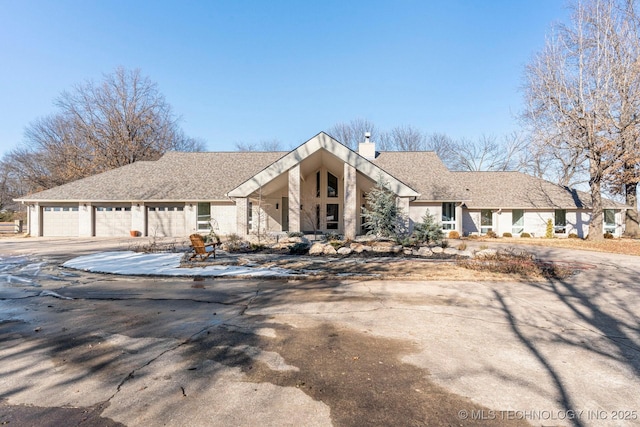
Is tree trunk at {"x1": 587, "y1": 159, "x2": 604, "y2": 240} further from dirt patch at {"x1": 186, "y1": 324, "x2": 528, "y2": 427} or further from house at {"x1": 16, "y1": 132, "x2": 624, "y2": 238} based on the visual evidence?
dirt patch at {"x1": 186, "y1": 324, "x2": 528, "y2": 427}

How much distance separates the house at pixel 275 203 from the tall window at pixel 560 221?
77 mm

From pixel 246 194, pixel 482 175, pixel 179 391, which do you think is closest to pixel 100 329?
pixel 179 391

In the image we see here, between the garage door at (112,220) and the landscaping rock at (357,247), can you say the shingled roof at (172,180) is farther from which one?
the landscaping rock at (357,247)

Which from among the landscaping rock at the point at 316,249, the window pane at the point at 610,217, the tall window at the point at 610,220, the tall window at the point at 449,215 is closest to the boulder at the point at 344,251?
the landscaping rock at the point at 316,249

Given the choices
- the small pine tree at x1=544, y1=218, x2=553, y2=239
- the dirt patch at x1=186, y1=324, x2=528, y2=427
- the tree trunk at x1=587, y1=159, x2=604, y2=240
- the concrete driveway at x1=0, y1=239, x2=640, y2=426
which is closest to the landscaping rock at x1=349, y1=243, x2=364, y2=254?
the concrete driveway at x1=0, y1=239, x2=640, y2=426

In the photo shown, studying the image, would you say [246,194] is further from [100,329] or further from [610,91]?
[610,91]

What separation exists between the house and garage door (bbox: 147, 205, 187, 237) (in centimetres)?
8

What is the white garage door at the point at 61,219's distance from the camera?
2397 cm

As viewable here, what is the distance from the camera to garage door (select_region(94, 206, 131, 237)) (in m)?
23.9

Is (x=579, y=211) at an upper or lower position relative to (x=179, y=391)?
upper

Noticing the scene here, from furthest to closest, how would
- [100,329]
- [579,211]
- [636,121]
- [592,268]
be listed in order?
[579,211], [636,121], [592,268], [100,329]

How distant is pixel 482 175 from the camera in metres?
28.5

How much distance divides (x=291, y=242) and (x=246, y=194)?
3935 mm

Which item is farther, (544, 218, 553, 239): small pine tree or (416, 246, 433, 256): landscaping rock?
(544, 218, 553, 239): small pine tree
